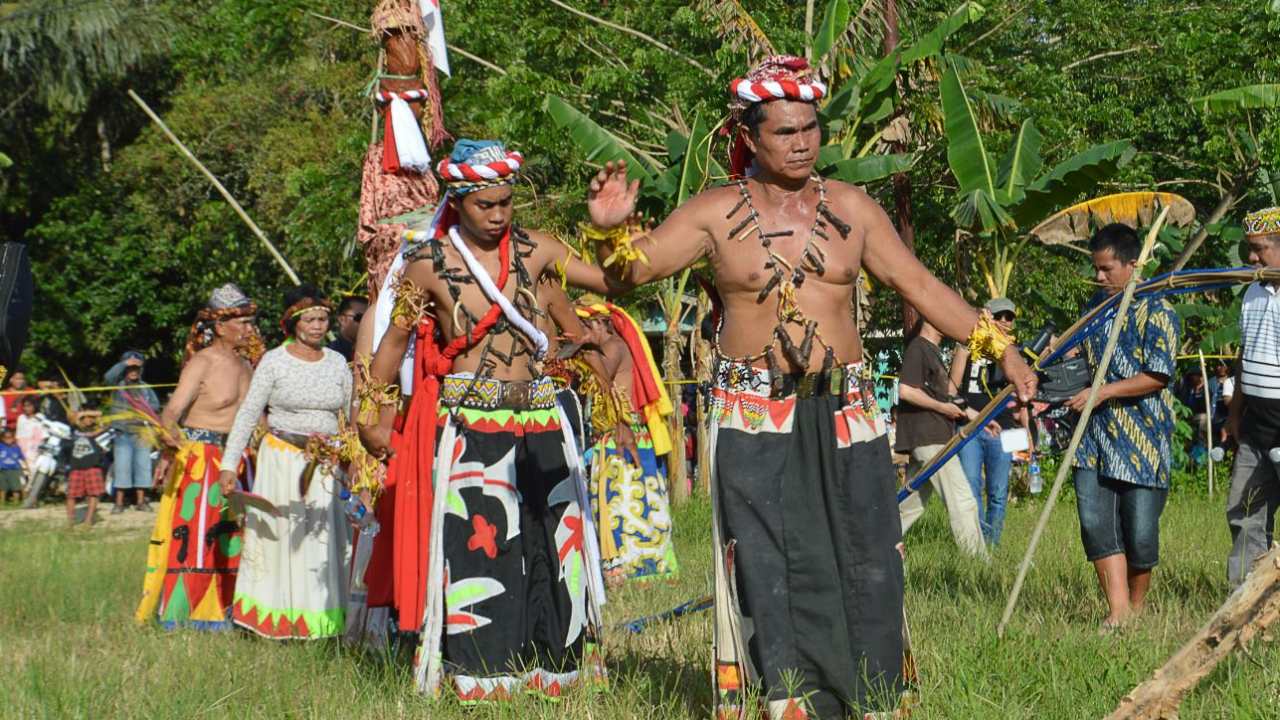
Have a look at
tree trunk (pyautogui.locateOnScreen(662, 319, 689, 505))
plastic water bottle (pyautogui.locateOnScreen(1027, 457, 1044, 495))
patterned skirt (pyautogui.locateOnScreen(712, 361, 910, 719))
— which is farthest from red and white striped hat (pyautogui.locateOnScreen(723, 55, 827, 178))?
A: plastic water bottle (pyautogui.locateOnScreen(1027, 457, 1044, 495))

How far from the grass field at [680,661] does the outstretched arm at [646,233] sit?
1.65 metres

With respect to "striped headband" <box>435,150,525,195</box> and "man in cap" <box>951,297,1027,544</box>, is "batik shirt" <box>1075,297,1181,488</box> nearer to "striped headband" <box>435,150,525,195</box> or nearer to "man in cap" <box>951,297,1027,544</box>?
"striped headband" <box>435,150,525,195</box>

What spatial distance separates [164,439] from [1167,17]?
15.5 m

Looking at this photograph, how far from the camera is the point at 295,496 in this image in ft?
29.7

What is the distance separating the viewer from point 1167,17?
19875mm

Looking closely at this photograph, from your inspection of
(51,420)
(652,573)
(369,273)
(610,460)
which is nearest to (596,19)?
(610,460)

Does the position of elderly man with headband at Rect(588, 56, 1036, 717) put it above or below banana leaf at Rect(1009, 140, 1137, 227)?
below

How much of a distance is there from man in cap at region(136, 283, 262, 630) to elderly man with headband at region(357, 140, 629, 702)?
3532mm

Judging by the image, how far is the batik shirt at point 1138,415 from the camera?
276 inches

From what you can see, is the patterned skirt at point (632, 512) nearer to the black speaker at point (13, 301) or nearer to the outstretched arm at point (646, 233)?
the black speaker at point (13, 301)

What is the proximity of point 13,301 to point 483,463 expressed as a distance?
1.96 meters

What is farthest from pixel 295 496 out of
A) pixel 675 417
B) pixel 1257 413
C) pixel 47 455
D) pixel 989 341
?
pixel 47 455

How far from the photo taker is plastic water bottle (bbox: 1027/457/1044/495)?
1545 centimetres

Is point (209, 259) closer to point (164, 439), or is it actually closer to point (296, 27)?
point (296, 27)
